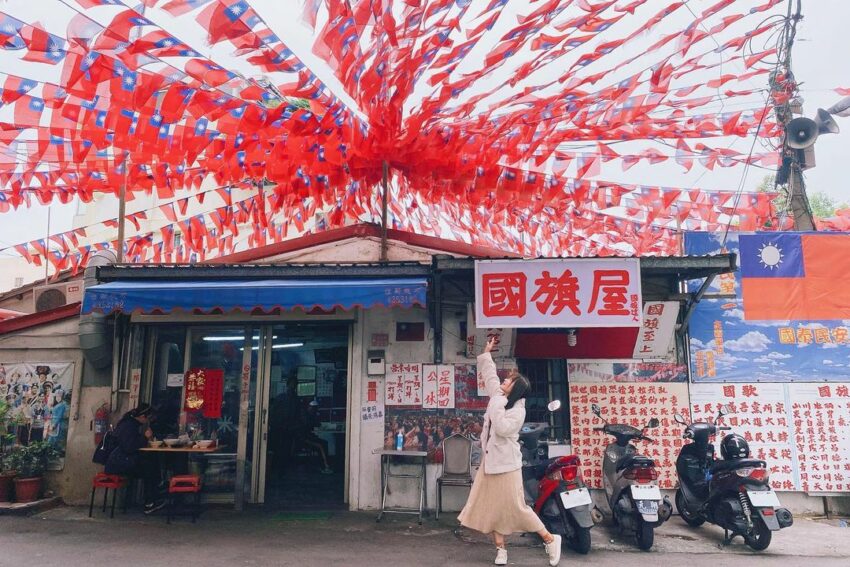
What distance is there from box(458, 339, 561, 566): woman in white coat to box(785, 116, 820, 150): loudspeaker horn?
7585mm

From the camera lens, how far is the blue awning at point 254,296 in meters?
7.02

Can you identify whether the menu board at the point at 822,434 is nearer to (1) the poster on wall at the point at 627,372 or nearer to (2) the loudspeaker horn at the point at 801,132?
(1) the poster on wall at the point at 627,372

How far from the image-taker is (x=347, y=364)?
28.1 ft

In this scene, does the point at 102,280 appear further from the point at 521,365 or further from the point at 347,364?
the point at 521,365

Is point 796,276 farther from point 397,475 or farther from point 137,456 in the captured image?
point 137,456

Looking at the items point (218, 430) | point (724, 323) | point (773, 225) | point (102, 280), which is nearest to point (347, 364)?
point (218, 430)

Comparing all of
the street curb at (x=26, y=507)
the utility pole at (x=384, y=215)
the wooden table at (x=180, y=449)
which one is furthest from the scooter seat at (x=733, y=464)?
the street curb at (x=26, y=507)

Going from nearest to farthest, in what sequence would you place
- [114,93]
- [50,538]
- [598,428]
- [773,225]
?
[114,93]
[50,538]
[598,428]
[773,225]

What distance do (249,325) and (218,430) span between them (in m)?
1.67

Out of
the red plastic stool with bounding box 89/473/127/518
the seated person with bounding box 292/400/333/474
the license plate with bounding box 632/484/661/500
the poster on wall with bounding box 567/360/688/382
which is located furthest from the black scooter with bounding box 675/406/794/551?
the red plastic stool with bounding box 89/473/127/518

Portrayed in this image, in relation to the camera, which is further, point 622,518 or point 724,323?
point 724,323

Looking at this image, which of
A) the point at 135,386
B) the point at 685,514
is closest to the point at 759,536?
the point at 685,514

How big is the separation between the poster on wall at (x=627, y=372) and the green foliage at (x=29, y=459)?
25.8 feet

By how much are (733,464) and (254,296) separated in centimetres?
610
